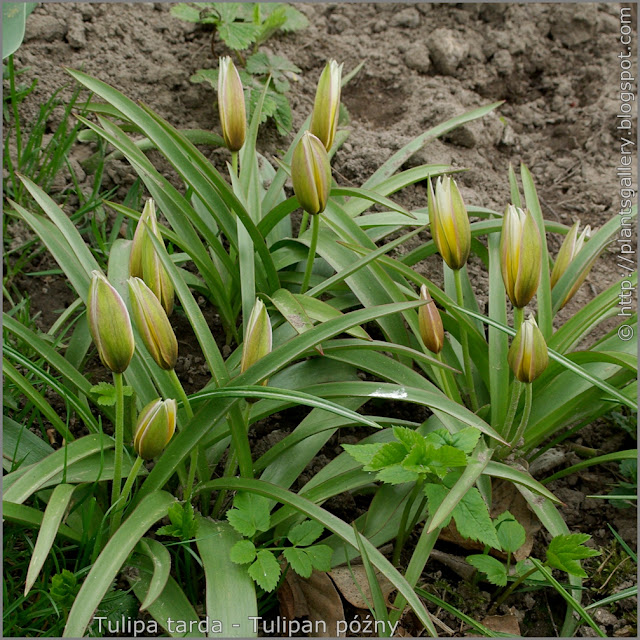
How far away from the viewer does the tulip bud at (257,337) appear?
1.39 meters

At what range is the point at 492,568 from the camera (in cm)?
149

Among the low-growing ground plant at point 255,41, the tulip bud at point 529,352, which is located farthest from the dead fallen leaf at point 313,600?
the low-growing ground plant at point 255,41

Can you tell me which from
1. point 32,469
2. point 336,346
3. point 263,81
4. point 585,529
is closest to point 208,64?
point 263,81

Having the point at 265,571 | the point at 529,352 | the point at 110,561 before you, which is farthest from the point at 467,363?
the point at 110,561

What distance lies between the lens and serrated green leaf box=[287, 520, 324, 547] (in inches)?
57.4

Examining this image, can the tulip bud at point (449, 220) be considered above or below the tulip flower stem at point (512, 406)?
above

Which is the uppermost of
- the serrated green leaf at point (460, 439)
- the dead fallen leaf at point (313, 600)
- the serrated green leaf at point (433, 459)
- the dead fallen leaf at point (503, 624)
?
the serrated green leaf at point (460, 439)

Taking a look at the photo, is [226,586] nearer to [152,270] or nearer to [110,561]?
[110,561]

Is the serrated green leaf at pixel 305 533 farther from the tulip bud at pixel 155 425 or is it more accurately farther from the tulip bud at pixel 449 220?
the tulip bud at pixel 449 220

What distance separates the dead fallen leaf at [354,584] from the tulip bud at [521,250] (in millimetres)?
726

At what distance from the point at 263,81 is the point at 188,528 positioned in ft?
5.74

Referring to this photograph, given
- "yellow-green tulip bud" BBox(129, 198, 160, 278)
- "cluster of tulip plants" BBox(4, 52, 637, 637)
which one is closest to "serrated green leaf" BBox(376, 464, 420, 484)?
"cluster of tulip plants" BBox(4, 52, 637, 637)

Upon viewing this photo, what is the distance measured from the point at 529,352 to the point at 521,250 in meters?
0.22

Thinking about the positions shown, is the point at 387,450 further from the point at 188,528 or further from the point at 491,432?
the point at 188,528
